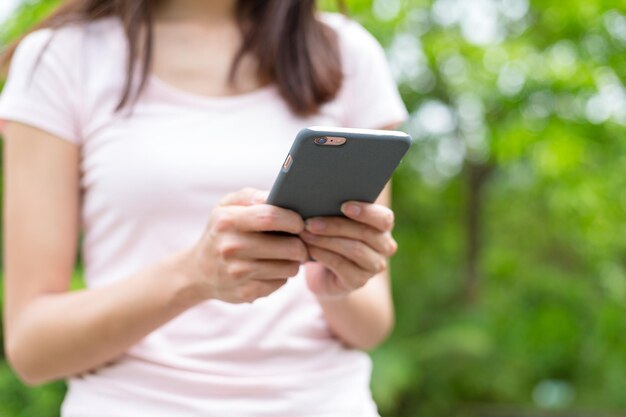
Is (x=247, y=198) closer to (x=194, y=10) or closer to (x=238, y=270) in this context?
(x=238, y=270)

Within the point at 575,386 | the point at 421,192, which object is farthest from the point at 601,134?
the point at 575,386

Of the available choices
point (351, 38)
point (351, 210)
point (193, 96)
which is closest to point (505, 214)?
point (351, 38)

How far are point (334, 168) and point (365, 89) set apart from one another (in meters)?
0.38

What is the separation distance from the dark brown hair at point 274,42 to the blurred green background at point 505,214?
2.01 metres

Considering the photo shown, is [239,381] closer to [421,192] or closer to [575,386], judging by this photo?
[421,192]

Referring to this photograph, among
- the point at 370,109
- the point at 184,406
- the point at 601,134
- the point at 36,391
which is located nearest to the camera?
the point at 184,406

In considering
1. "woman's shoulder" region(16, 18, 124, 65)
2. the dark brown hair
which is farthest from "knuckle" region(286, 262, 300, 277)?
"woman's shoulder" region(16, 18, 124, 65)

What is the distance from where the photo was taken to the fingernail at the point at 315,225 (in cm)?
75

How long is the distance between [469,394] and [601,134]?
204 cm

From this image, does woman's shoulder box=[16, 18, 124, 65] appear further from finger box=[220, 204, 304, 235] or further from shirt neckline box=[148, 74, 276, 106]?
finger box=[220, 204, 304, 235]

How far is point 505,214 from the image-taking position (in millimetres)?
6074

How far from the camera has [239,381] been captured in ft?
2.87

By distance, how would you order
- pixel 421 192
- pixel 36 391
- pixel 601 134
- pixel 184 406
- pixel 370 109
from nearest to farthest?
pixel 184 406 → pixel 370 109 → pixel 36 391 → pixel 601 134 → pixel 421 192

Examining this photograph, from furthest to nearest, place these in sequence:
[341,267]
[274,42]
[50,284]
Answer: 1. [274,42]
2. [50,284]
3. [341,267]
